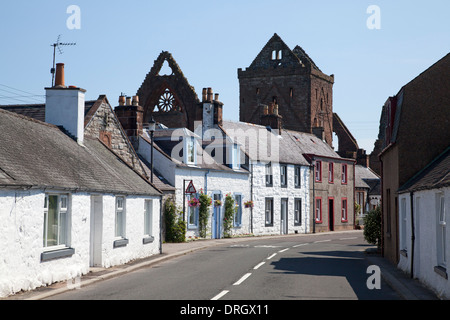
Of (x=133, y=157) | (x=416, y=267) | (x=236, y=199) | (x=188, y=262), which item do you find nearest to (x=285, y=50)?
(x=236, y=199)

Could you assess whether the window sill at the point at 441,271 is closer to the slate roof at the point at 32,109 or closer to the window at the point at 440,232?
the window at the point at 440,232

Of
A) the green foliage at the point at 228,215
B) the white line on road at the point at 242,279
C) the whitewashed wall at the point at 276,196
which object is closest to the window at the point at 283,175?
the whitewashed wall at the point at 276,196

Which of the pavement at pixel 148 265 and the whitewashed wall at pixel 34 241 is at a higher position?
the whitewashed wall at pixel 34 241

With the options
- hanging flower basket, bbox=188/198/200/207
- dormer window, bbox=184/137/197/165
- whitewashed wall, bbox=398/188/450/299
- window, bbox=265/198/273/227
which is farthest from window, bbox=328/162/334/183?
whitewashed wall, bbox=398/188/450/299

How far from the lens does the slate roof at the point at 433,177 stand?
44.1ft

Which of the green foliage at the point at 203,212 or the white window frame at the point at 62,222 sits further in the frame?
the green foliage at the point at 203,212

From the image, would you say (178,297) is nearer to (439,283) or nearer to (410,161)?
(439,283)

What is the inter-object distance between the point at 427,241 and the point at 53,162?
9.80m

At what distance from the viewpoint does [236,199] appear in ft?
137

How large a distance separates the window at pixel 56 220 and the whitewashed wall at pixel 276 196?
27600 millimetres

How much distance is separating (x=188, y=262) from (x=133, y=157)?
783cm

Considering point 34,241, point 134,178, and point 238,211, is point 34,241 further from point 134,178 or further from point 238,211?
point 238,211

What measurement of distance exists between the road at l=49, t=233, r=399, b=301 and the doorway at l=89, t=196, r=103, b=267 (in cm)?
129
